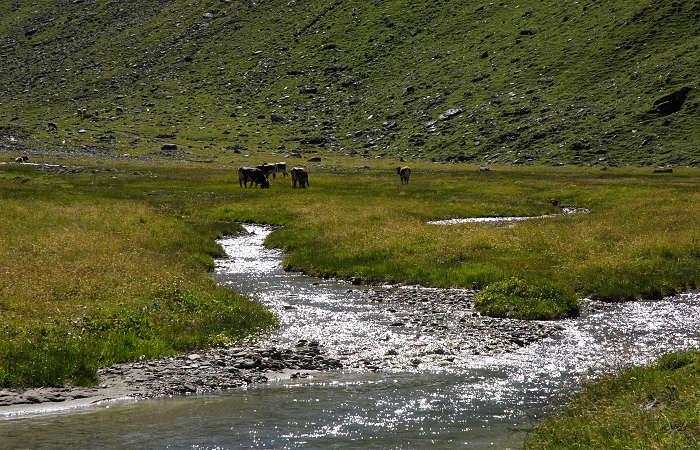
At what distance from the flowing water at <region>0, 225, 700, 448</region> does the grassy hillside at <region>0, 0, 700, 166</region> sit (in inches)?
3702

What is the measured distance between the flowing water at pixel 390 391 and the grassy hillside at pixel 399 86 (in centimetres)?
9403

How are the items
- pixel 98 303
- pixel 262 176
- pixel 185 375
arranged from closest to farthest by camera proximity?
pixel 185 375 → pixel 98 303 → pixel 262 176

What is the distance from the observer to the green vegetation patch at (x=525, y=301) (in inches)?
745

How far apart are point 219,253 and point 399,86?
132 metres

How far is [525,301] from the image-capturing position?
64.6 ft

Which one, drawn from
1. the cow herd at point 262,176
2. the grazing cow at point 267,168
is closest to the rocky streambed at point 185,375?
the cow herd at point 262,176

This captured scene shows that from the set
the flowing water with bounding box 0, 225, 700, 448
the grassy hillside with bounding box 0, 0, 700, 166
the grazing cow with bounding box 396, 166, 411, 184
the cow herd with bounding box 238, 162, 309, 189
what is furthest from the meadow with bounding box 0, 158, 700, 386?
the grassy hillside with bounding box 0, 0, 700, 166

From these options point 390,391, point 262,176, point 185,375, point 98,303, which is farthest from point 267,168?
point 390,391

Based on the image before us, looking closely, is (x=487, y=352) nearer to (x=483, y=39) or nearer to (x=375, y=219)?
(x=375, y=219)

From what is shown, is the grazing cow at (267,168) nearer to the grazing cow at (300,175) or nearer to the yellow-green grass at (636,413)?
the grazing cow at (300,175)

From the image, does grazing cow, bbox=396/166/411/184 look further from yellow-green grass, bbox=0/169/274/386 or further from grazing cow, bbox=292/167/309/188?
yellow-green grass, bbox=0/169/274/386

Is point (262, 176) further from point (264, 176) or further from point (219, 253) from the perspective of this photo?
point (219, 253)

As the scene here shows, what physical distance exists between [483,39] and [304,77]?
160 feet

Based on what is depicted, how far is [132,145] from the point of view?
136m
